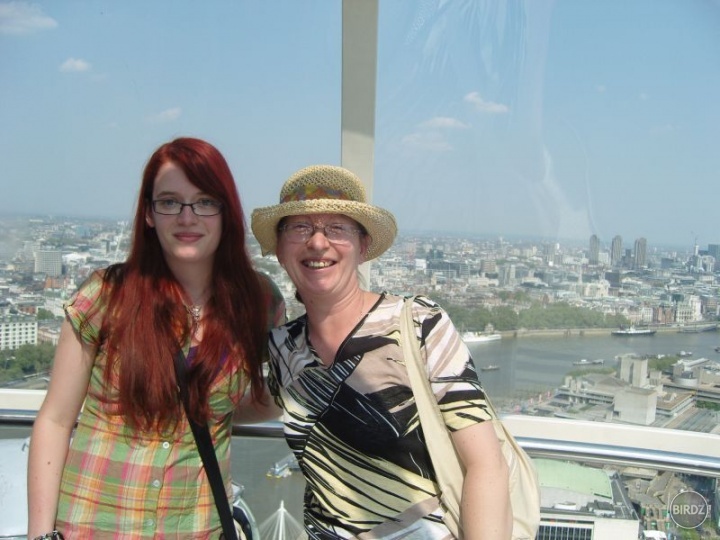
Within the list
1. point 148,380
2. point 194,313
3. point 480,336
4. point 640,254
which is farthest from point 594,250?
point 148,380

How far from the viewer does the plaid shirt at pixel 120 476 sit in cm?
141

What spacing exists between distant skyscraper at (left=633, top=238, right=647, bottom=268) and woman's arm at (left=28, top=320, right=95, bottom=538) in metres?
2.54

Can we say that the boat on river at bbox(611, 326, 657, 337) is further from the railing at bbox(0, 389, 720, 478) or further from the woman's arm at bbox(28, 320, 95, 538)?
the woman's arm at bbox(28, 320, 95, 538)

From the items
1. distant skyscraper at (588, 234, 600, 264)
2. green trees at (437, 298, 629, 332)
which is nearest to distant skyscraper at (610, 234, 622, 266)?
distant skyscraper at (588, 234, 600, 264)

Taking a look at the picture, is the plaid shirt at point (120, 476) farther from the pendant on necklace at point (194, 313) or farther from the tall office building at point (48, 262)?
the tall office building at point (48, 262)

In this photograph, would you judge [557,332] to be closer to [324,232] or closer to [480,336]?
[480,336]

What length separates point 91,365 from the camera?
57.3 inches

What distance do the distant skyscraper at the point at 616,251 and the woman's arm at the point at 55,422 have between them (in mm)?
2484

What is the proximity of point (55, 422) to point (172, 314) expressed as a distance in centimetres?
39

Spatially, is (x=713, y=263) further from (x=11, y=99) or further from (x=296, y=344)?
(x=11, y=99)

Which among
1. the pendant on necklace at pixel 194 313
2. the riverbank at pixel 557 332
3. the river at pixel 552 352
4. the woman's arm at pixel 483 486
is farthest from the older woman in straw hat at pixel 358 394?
the riverbank at pixel 557 332

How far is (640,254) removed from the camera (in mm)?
2898

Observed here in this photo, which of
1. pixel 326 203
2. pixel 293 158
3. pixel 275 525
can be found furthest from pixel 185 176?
pixel 275 525

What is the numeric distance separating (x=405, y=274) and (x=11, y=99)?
2.10 meters
